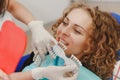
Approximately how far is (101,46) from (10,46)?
518mm

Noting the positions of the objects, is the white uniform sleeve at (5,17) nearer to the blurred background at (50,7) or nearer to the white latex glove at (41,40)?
the white latex glove at (41,40)

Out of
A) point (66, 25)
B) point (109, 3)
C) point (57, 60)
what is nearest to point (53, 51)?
point (57, 60)

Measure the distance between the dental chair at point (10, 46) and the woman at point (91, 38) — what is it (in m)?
0.28

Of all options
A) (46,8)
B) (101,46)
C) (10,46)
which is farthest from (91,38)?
(46,8)

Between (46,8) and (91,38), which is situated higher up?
(91,38)

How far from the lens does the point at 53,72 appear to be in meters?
1.23

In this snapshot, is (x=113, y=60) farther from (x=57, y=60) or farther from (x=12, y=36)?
(x=12, y=36)

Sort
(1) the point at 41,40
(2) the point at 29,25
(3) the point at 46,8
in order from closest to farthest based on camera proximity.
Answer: (1) the point at 41,40, (2) the point at 29,25, (3) the point at 46,8

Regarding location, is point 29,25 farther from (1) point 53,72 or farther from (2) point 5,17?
(1) point 53,72

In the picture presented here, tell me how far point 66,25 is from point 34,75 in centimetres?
37

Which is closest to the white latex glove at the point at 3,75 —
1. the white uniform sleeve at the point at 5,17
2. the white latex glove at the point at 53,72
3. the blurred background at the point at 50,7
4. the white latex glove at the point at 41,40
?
the white latex glove at the point at 53,72

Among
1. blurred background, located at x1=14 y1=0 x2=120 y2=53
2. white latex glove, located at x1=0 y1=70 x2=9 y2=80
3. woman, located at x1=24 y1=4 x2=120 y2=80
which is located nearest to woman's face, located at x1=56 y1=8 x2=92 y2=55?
woman, located at x1=24 y1=4 x2=120 y2=80

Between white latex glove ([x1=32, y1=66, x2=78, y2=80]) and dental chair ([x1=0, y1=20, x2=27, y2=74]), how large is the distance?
138 millimetres

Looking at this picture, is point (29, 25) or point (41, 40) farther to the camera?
point (29, 25)
